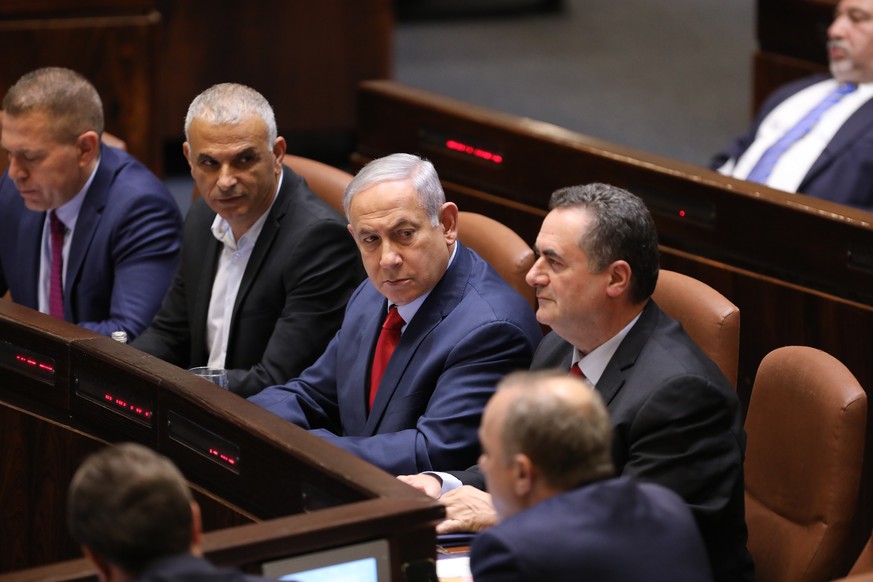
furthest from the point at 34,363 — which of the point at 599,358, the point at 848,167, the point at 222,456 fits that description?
the point at 848,167

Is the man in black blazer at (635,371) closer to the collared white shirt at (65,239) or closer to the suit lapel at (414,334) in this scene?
the suit lapel at (414,334)

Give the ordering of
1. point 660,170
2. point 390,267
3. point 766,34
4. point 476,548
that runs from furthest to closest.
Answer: point 766,34, point 660,170, point 390,267, point 476,548

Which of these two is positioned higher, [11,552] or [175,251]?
[175,251]

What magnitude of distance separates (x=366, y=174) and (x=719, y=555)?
3.26ft

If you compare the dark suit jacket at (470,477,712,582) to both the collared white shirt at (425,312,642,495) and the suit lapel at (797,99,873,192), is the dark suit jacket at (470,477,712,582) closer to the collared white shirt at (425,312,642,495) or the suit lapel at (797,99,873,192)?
the collared white shirt at (425,312,642,495)

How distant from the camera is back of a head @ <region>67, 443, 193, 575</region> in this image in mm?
1576

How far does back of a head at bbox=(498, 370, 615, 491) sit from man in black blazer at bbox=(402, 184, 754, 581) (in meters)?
0.52

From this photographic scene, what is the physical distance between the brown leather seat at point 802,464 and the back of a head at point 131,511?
1.26 meters

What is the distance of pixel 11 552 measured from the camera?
2887 millimetres

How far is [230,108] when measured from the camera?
10.4 ft

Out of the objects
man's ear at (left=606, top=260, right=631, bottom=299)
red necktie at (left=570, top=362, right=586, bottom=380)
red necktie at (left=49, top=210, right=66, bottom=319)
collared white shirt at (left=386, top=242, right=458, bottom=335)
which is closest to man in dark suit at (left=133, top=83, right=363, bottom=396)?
collared white shirt at (left=386, top=242, right=458, bottom=335)

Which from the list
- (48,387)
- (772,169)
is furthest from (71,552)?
(772,169)

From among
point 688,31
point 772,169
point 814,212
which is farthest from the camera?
point 688,31

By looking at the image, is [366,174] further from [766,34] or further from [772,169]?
[766,34]
